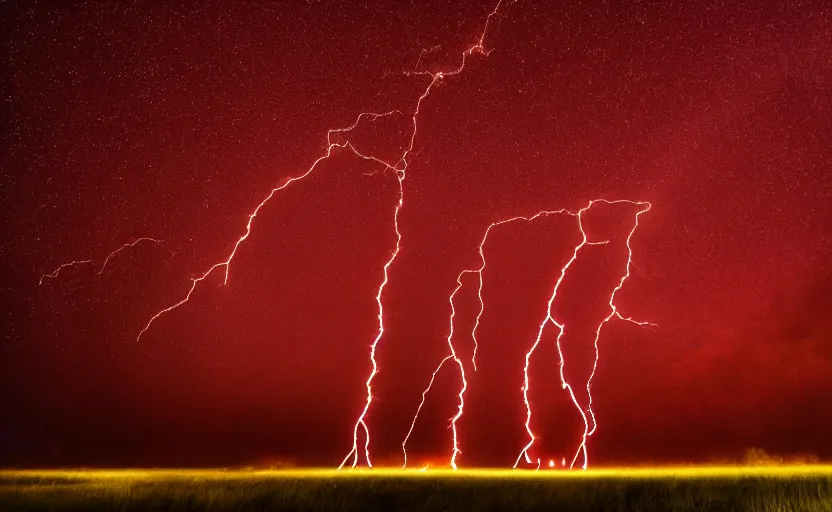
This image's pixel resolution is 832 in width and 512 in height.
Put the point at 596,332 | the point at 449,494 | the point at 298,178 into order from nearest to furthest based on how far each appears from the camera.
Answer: the point at 449,494 < the point at 596,332 < the point at 298,178

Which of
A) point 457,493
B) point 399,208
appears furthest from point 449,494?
point 399,208

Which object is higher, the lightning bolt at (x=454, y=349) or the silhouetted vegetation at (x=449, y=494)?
the lightning bolt at (x=454, y=349)

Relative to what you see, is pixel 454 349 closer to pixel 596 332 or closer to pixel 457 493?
pixel 596 332

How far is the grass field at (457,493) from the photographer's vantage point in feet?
17.3

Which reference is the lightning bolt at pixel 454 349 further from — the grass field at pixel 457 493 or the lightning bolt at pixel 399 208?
the grass field at pixel 457 493

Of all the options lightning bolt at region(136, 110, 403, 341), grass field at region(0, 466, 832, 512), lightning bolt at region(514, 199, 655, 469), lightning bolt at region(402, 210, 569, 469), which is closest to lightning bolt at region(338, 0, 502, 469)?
lightning bolt at region(402, 210, 569, 469)

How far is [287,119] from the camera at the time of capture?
357 inches

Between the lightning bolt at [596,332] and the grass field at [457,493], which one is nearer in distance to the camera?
the grass field at [457,493]

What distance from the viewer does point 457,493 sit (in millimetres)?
5555

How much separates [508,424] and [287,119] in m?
4.72

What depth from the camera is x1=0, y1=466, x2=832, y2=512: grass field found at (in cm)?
529

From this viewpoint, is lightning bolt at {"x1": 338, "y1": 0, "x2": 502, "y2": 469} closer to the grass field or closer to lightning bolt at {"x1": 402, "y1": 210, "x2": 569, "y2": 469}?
A: lightning bolt at {"x1": 402, "y1": 210, "x2": 569, "y2": 469}

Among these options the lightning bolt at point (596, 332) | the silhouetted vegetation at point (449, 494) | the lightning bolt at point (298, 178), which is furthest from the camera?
the lightning bolt at point (298, 178)

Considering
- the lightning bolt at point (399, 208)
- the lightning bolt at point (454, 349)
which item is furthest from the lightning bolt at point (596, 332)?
the lightning bolt at point (399, 208)
